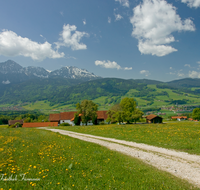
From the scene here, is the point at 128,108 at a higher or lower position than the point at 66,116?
higher

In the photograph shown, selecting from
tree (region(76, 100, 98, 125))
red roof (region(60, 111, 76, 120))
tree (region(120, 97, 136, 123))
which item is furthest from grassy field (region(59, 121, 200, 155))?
red roof (region(60, 111, 76, 120))

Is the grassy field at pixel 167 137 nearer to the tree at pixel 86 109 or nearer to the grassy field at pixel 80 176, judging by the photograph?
the grassy field at pixel 80 176

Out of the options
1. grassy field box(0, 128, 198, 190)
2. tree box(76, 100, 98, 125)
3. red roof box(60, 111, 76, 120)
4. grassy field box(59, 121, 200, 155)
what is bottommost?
red roof box(60, 111, 76, 120)

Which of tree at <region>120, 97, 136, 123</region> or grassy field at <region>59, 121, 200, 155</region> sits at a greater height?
tree at <region>120, 97, 136, 123</region>

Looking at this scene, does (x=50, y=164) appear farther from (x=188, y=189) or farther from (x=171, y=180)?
(x=188, y=189)

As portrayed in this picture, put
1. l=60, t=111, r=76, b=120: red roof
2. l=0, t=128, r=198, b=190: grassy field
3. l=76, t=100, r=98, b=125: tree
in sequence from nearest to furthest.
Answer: l=0, t=128, r=198, b=190: grassy field
l=76, t=100, r=98, b=125: tree
l=60, t=111, r=76, b=120: red roof

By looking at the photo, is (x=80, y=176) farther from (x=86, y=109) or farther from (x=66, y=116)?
(x=66, y=116)

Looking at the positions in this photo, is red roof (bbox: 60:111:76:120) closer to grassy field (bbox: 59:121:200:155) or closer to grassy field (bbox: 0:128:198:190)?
grassy field (bbox: 59:121:200:155)

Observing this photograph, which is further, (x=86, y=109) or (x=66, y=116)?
(x=66, y=116)

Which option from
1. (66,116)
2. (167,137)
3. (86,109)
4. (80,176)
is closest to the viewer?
(80,176)

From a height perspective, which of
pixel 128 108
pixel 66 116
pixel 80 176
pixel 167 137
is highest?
pixel 128 108

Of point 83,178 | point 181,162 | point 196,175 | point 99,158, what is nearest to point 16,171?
point 83,178

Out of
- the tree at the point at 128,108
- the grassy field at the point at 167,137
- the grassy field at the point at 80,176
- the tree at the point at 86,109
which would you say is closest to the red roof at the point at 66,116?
the tree at the point at 86,109

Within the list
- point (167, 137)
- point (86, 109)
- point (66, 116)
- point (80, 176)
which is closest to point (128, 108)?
point (86, 109)
